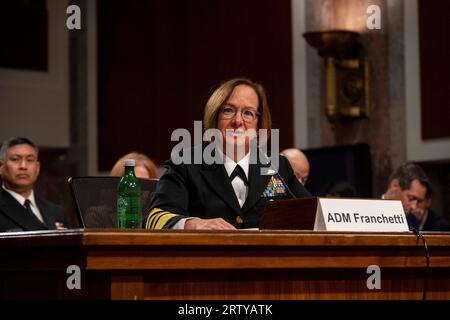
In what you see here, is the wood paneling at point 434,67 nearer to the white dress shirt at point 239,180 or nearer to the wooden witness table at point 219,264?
the white dress shirt at point 239,180

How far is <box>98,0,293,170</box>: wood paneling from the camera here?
799cm

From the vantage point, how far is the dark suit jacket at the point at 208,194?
10.4 feet

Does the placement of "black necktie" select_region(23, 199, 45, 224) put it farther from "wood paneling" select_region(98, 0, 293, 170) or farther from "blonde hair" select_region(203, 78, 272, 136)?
"wood paneling" select_region(98, 0, 293, 170)

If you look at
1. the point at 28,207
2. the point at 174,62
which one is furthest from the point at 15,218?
the point at 174,62

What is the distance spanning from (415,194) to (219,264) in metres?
3.47

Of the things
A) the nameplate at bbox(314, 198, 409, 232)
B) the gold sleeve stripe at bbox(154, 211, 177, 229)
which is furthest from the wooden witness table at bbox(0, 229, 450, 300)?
the gold sleeve stripe at bbox(154, 211, 177, 229)

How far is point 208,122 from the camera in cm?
336

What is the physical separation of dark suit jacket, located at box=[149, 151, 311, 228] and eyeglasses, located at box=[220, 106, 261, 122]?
0.62 ft

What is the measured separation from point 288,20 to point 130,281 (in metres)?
5.88

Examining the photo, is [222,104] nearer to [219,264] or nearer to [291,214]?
[291,214]

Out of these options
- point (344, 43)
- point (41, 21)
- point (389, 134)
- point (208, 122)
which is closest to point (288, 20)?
point (344, 43)

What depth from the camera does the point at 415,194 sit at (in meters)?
5.59

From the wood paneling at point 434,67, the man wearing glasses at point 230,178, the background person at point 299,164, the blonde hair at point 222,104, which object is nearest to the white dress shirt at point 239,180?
the man wearing glasses at point 230,178
